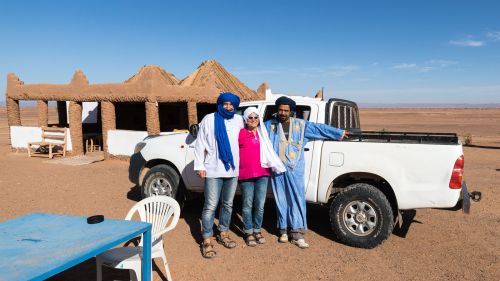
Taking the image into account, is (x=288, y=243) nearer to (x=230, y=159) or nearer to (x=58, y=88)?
(x=230, y=159)

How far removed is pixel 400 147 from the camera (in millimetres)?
4426

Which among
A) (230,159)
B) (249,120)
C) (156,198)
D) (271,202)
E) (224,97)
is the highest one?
(224,97)

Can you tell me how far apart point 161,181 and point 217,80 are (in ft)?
30.8

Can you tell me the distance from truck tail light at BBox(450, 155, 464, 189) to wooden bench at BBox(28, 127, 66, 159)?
12825mm

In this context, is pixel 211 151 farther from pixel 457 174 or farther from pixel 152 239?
pixel 457 174

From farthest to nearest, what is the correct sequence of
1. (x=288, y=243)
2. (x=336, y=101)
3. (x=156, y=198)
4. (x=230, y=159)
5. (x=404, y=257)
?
(x=336, y=101)
(x=288, y=243)
(x=404, y=257)
(x=230, y=159)
(x=156, y=198)

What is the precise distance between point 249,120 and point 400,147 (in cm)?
181

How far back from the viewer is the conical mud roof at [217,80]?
1446 cm

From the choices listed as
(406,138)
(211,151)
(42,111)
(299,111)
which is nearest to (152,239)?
(211,151)

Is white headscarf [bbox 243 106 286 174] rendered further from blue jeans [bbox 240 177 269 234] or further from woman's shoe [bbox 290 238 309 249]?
woman's shoe [bbox 290 238 309 249]

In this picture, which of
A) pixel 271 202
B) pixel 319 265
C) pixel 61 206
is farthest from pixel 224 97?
pixel 61 206

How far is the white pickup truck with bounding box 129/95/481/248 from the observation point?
4.26m

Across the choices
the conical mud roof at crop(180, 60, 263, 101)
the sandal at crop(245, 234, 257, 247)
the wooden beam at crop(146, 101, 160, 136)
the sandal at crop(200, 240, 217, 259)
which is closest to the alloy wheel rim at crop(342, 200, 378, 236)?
the sandal at crop(245, 234, 257, 247)

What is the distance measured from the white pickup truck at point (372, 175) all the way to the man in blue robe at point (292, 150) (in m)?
0.24
